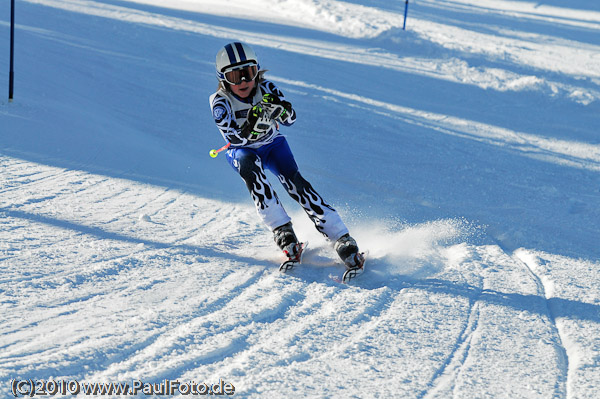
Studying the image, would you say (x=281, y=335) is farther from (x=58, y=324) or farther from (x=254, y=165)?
(x=254, y=165)

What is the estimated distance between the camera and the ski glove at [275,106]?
4781 mm

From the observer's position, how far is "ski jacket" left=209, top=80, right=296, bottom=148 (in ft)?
16.0

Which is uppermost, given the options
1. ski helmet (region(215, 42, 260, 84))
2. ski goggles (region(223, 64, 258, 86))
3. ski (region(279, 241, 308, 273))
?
ski helmet (region(215, 42, 260, 84))

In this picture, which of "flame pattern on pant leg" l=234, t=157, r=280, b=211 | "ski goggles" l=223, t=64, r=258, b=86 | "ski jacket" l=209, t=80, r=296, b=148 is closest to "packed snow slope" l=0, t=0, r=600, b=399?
"flame pattern on pant leg" l=234, t=157, r=280, b=211

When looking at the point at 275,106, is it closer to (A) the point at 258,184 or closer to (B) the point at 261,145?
(B) the point at 261,145

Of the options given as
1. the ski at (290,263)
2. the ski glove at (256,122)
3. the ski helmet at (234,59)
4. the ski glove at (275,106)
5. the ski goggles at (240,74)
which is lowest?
the ski at (290,263)

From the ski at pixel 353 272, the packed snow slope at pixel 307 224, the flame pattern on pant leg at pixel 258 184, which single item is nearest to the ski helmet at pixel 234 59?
the flame pattern on pant leg at pixel 258 184

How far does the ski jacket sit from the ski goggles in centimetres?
15

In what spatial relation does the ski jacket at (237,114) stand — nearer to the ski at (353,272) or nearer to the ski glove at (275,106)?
the ski glove at (275,106)

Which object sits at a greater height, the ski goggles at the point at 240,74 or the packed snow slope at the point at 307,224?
the ski goggles at the point at 240,74

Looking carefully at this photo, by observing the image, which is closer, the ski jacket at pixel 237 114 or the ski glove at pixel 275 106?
the ski glove at pixel 275 106

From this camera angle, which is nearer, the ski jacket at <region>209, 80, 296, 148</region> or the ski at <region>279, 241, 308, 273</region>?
the ski at <region>279, 241, 308, 273</region>

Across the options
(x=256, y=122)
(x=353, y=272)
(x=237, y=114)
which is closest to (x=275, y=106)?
(x=256, y=122)

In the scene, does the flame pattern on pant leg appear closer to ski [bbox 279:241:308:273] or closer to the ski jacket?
the ski jacket
